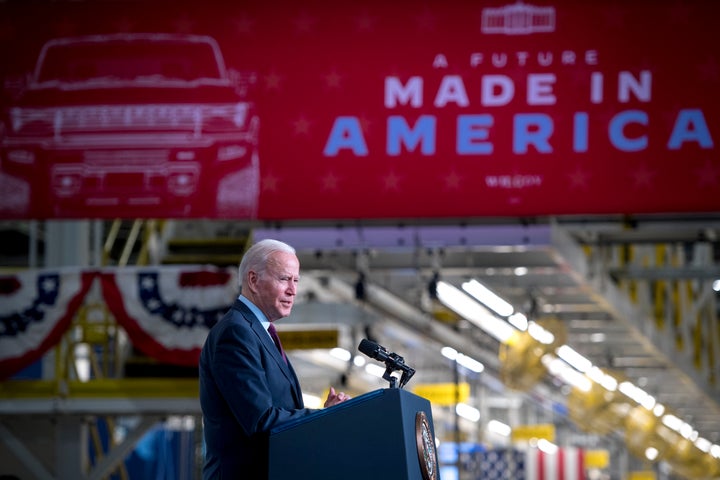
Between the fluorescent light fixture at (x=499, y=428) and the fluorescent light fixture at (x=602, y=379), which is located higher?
the fluorescent light fixture at (x=602, y=379)

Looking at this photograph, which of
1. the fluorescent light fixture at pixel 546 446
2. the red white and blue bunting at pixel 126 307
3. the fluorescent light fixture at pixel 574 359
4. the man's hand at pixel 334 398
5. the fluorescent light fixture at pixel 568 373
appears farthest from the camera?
the fluorescent light fixture at pixel 546 446

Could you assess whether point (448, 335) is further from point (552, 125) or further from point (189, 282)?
point (552, 125)

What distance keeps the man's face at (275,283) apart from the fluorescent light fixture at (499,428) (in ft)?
128

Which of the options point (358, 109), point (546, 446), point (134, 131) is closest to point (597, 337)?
point (358, 109)

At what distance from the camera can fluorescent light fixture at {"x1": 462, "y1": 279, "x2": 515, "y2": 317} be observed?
50.7 feet

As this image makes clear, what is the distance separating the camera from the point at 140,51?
10.2 metres

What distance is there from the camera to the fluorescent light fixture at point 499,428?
4288 centimetres

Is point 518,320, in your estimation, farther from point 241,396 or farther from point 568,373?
point 241,396

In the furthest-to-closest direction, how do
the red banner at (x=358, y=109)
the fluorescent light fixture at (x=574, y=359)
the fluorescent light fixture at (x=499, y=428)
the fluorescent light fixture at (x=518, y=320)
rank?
the fluorescent light fixture at (x=499, y=428)
the fluorescent light fixture at (x=574, y=359)
the fluorescent light fixture at (x=518, y=320)
the red banner at (x=358, y=109)

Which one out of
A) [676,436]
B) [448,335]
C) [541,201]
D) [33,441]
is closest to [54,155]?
[541,201]

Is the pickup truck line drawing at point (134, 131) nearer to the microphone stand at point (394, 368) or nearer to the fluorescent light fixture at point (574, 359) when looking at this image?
the microphone stand at point (394, 368)

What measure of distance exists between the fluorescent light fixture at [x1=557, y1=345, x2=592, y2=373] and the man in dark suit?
57.0 feet

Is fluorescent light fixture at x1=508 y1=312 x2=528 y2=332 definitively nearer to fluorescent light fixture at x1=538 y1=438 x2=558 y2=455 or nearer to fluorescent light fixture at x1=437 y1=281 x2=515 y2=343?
fluorescent light fixture at x1=437 y1=281 x2=515 y2=343

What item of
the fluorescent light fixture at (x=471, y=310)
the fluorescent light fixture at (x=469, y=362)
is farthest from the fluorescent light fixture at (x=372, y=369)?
the fluorescent light fixture at (x=471, y=310)
